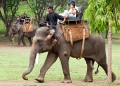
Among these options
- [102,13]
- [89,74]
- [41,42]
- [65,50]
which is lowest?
[89,74]

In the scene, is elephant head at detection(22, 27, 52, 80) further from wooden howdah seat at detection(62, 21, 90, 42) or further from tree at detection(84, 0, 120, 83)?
tree at detection(84, 0, 120, 83)

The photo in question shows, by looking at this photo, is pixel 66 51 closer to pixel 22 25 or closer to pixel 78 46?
pixel 78 46

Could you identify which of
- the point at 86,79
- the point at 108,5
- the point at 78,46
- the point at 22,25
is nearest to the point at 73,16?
the point at 78,46

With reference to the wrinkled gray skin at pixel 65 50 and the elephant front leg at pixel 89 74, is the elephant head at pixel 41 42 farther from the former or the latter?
the elephant front leg at pixel 89 74

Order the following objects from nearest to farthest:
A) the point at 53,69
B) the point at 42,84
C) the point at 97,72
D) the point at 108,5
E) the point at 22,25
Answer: the point at 108,5, the point at 42,84, the point at 97,72, the point at 53,69, the point at 22,25

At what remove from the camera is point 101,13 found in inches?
460

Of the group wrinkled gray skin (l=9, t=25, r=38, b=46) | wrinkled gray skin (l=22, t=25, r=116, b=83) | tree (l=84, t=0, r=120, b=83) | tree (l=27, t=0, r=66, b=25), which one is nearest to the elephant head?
wrinkled gray skin (l=22, t=25, r=116, b=83)

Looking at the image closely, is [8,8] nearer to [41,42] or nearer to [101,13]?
[41,42]

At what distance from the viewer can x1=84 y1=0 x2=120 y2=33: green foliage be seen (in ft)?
38.1

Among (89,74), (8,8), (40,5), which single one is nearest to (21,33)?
(40,5)

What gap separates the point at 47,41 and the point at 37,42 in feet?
1.01

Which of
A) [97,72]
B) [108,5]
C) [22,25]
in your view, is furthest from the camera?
[22,25]

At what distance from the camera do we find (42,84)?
44.2 feet

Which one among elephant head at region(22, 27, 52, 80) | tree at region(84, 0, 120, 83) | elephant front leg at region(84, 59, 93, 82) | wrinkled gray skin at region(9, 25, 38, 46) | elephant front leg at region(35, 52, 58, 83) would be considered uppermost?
tree at region(84, 0, 120, 83)
